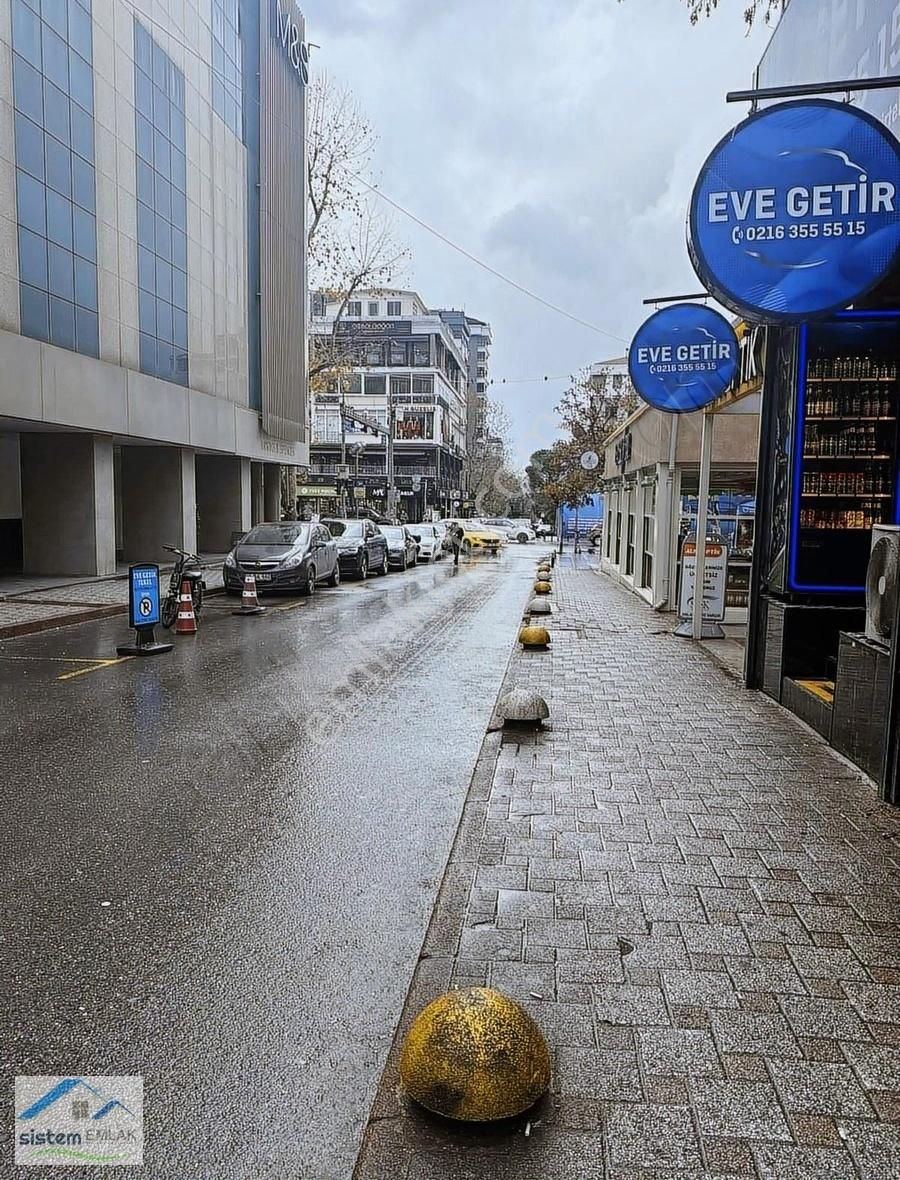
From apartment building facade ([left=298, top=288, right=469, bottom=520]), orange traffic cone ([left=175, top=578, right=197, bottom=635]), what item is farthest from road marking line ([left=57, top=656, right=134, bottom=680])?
apartment building facade ([left=298, top=288, right=469, bottom=520])

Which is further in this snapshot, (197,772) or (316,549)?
(316,549)

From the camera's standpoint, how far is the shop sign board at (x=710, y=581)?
46.9ft

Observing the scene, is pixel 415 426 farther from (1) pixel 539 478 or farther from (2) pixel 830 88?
(2) pixel 830 88

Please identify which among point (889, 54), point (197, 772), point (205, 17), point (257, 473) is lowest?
point (197, 772)

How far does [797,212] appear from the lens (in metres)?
7.37

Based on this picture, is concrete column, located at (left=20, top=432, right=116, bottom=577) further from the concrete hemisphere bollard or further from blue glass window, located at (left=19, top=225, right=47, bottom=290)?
the concrete hemisphere bollard

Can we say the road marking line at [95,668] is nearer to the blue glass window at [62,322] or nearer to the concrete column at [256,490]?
the blue glass window at [62,322]

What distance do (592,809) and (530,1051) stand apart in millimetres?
2740

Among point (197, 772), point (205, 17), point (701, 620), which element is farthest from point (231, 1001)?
point (205, 17)

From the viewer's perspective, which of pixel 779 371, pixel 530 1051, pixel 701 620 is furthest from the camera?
pixel 701 620

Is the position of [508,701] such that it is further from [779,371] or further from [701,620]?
[701,620]

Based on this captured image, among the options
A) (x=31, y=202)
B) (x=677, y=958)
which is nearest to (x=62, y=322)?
(x=31, y=202)

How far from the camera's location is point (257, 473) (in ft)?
120

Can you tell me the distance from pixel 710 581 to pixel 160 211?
19.1 metres
